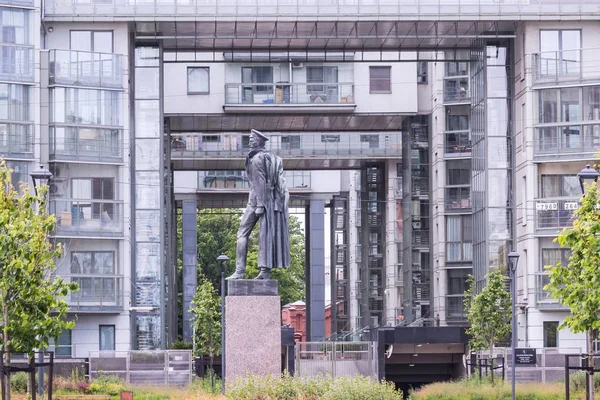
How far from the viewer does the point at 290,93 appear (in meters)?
81.6

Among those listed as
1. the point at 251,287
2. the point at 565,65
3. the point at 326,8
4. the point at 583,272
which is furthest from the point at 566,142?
the point at 251,287

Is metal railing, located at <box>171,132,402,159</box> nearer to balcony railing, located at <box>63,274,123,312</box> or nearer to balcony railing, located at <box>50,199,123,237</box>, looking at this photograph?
balcony railing, located at <box>50,199,123,237</box>

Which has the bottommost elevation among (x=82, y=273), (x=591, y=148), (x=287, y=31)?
(x=82, y=273)

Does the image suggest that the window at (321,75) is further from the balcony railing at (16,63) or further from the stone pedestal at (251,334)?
the stone pedestal at (251,334)

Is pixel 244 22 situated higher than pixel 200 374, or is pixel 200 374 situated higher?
pixel 244 22

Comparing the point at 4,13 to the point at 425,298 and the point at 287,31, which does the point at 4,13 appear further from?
the point at 425,298

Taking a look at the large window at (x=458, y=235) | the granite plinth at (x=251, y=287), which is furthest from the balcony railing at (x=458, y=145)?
the granite plinth at (x=251, y=287)

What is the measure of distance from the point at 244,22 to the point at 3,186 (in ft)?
99.5

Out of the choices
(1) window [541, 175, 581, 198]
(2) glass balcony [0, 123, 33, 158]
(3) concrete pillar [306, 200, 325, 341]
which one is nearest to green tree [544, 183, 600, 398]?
(1) window [541, 175, 581, 198]

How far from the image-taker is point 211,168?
9400 centimetres

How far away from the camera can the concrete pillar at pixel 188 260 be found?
95.9 meters

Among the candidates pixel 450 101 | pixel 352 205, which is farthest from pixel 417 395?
pixel 352 205

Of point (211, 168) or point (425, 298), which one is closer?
point (425, 298)

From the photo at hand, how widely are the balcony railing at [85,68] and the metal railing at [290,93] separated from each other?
655 inches
